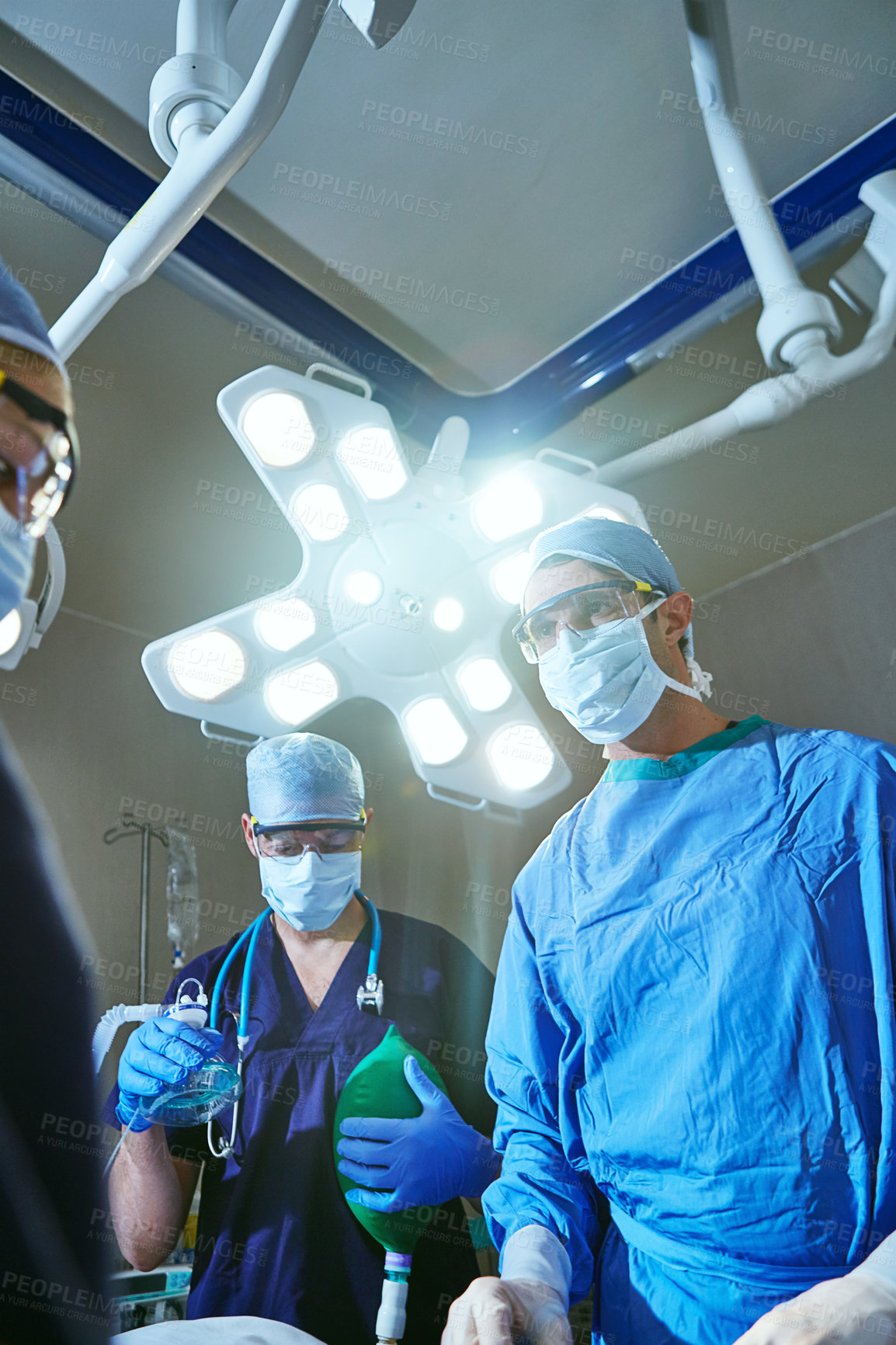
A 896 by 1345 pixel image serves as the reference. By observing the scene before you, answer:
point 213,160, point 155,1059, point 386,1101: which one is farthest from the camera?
point 386,1101

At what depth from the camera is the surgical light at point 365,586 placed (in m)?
1.81

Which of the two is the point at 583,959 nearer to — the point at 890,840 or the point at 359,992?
the point at 890,840

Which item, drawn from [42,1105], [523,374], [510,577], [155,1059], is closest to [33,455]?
[42,1105]

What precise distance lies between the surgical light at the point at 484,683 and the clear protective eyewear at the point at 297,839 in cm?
38

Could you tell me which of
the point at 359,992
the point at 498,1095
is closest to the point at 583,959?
the point at 498,1095

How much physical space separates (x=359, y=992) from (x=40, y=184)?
1.53m

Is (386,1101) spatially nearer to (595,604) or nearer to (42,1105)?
(595,604)

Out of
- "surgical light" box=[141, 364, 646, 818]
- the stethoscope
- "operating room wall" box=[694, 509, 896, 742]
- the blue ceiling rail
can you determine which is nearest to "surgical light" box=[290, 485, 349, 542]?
"surgical light" box=[141, 364, 646, 818]

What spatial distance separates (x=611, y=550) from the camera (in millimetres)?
1485

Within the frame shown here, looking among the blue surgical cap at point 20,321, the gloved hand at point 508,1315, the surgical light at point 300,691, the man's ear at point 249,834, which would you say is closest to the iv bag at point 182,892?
the man's ear at point 249,834

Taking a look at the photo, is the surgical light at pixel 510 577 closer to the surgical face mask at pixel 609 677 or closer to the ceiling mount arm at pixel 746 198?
the surgical face mask at pixel 609 677

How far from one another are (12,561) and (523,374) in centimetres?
146

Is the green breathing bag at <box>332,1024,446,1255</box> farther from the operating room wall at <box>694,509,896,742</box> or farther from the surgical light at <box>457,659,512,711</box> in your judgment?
the operating room wall at <box>694,509,896,742</box>

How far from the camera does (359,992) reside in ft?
5.55
